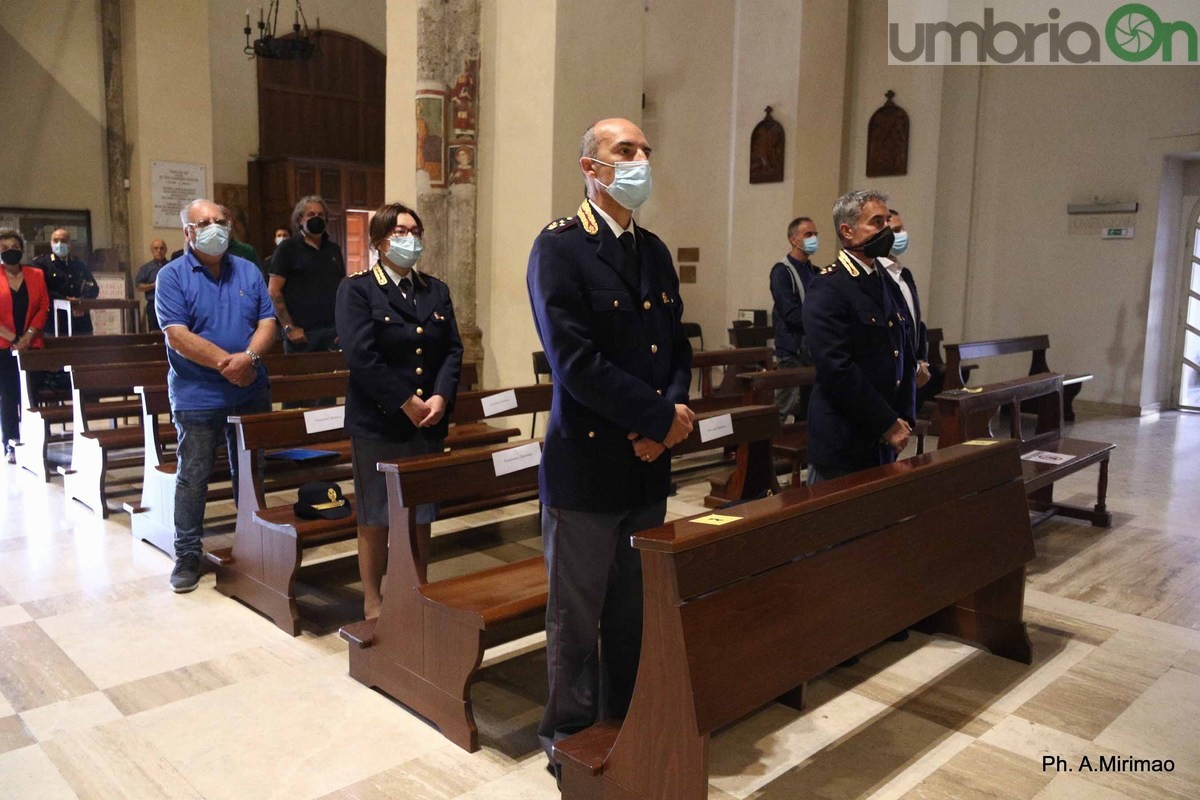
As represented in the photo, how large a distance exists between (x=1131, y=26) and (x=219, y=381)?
8654 millimetres

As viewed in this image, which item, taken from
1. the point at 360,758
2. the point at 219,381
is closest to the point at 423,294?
the point at 219,381

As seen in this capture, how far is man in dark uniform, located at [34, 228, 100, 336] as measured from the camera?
8664 millimetres

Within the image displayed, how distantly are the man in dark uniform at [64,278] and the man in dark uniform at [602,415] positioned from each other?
7646 millimetres

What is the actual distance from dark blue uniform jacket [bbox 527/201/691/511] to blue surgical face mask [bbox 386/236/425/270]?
1.22m

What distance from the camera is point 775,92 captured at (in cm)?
984

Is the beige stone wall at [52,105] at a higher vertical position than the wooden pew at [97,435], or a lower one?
higher

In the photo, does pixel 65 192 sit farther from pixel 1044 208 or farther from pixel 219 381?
pixel 1044 208

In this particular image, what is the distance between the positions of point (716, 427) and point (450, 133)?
406 cm

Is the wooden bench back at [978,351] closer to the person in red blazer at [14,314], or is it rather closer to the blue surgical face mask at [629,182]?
the blue surgical face mask at [629,182]

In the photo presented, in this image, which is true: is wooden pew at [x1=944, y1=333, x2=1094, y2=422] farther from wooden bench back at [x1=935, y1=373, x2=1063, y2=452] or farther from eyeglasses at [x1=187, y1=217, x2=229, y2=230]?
eyeglasses at [x1=187, y1=217, x2=229, y2=230]

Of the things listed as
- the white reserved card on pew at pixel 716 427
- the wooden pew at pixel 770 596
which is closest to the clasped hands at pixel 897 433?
the wooden pew at pixel 770 596

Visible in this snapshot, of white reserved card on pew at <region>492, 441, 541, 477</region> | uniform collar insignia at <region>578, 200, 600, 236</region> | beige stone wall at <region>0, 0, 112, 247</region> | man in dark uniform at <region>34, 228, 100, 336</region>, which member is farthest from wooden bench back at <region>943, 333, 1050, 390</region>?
beige stone wall at <region>0, 0, 112, 247</region>

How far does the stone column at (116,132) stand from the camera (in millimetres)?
11578

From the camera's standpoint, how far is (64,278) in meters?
8.87
